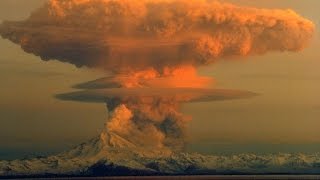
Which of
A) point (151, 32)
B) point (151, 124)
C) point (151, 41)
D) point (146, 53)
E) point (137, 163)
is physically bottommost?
point (137, 163)

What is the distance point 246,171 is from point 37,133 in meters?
3.05

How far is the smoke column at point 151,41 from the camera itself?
8789mm

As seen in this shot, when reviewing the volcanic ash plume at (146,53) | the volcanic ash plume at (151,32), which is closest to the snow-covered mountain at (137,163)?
the volcanic ash plume at (146,53)

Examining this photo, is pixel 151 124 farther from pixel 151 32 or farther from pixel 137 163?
pixel 151 32

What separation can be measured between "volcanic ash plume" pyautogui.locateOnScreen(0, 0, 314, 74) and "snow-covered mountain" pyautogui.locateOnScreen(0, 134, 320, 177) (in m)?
1.18

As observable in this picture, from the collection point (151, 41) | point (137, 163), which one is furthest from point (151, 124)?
point (151, 41)

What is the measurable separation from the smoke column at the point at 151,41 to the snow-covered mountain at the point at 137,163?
0.13 m

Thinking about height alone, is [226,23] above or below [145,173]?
above

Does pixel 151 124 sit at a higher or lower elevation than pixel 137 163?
higher

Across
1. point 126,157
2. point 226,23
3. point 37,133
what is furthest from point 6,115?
point 226,23

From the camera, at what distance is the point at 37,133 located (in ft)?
28.4

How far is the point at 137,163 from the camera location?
351 inches

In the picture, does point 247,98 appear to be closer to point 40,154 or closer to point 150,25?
point 150,25

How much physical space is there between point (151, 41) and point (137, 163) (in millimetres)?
1749
